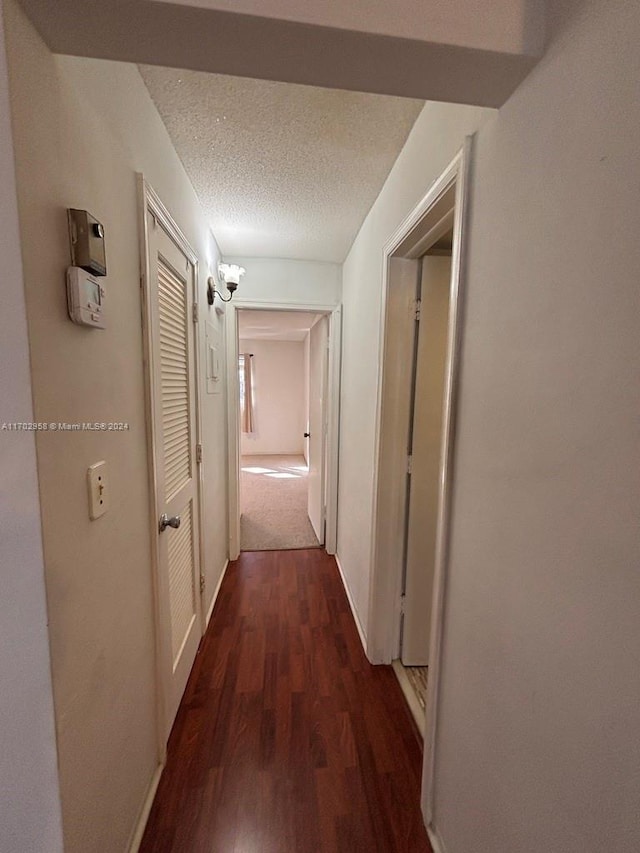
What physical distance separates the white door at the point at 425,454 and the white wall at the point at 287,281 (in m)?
1.30

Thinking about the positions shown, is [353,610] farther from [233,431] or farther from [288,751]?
[233,431]

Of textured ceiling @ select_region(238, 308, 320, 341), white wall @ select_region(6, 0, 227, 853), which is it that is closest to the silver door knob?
white wall @ select_region(6, 0, 227, 853)

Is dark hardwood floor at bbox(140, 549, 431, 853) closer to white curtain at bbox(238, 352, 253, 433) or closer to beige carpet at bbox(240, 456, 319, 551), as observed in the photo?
beige carpet at bbox(240, 456, 319, 551)

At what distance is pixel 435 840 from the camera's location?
3.68 feet

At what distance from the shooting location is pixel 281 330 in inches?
222

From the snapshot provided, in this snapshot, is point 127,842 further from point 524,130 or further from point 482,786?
point 524,130

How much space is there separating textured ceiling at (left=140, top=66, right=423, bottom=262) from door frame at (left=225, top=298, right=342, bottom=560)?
605mm

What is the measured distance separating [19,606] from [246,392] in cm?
618

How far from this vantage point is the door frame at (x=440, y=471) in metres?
1.04

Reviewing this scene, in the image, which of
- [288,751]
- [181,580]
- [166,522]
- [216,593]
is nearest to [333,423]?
[216,593]

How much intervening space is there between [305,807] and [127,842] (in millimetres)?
564

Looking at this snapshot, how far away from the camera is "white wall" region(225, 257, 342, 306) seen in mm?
2742

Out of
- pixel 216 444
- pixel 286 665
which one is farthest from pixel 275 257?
pixel 286 665

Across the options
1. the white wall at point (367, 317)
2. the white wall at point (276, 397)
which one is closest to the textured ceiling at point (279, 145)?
the white wall at point (367, 317)
